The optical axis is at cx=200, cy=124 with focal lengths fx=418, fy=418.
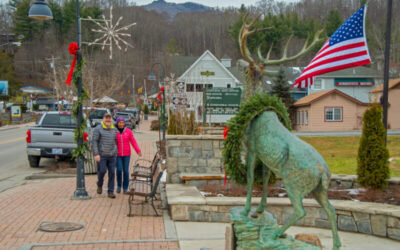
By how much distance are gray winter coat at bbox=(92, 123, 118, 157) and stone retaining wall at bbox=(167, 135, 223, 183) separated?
1.42 meters

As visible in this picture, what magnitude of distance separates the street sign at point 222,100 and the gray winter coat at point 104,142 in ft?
14.4

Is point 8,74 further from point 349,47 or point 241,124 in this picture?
point 241,124

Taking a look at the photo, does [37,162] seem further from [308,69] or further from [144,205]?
[308,69]

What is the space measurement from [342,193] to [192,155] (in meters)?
3.53

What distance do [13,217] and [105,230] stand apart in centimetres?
200

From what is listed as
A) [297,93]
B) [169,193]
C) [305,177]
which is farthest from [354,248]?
[297,93]

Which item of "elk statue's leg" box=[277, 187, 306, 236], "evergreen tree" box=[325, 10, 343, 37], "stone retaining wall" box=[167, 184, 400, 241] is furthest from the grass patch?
"evergreen tree" box=[325, 10, 343, 37]

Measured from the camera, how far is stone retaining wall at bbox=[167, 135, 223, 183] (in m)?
10.1

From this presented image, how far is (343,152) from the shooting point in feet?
59.5

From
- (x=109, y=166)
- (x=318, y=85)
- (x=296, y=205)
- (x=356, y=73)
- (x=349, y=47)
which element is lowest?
(x=109, y=166)

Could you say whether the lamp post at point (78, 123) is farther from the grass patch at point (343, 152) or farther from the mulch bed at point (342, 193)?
the grass patch at point (343, 152)

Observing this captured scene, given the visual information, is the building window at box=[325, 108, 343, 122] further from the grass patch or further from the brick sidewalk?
the brick sidewalk

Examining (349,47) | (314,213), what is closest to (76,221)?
(314,213)

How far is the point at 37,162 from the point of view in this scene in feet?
49.0
